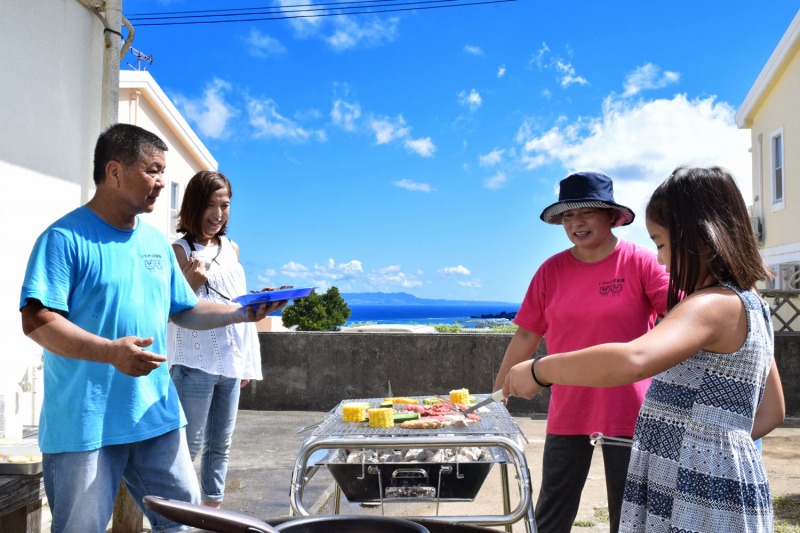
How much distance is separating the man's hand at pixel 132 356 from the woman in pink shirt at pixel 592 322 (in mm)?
1624

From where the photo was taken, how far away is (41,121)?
7.01 meters

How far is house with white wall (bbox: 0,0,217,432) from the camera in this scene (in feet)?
21.4

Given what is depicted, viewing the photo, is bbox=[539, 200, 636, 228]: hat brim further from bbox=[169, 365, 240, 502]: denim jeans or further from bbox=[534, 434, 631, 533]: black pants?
bbox=[169, 365, 240, 502]: denim jeans

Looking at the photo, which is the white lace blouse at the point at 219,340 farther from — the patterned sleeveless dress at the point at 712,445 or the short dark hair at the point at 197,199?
the patterned sleeveless dress at the point at 712,445

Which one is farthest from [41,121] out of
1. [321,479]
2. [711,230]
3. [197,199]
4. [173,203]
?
[173,203]

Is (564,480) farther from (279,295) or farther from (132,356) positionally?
(132,356)

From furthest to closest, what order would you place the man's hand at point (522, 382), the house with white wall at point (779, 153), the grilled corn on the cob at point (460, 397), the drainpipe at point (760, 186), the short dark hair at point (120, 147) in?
the drainpipe at point (760, 186) → the house with white wall at point (779, 153) → the grilled corn on the cob at point (460, 397) → the short dark hair at point (120, 147) → the man's hand at point (522, 382)

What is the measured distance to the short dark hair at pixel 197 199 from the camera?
380cm

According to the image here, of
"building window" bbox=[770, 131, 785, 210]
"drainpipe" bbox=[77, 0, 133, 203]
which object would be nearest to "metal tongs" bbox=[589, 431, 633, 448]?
"drainpipe" bbox=[77, 0, 133, 203]

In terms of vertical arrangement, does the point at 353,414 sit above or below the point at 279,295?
below

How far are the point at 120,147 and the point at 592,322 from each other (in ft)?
6.31

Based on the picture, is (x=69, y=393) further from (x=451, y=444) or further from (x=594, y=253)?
(x=594, y=253)

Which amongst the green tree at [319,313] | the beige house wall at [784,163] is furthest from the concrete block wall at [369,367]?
the green tree at [319,313]

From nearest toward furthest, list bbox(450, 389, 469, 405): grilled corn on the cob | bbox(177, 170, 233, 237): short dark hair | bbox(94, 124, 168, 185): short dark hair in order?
bbox(94, 124, 168, 185): short dark hair, bbox(450, 389, 469, 405): grilled corn on the cob, bbox(177, 170, 233, 237): short dark hair
